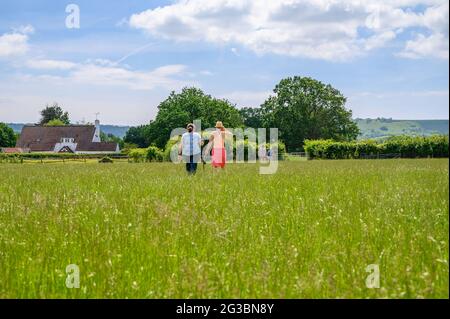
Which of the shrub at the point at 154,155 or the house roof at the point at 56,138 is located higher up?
the house roof at the point at 56,138

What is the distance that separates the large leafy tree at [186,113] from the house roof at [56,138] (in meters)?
29.6

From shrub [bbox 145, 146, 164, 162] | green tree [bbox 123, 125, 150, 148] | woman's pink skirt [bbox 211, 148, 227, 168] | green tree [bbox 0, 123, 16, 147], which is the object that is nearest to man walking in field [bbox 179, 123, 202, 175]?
woman's pink skirt [bbox 211, 148, 227, 168]

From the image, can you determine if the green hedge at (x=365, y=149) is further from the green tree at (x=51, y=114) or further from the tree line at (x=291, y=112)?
the green tree at (x=51, y=114)

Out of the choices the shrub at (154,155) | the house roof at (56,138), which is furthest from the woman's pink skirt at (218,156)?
the house roof at (56,138)

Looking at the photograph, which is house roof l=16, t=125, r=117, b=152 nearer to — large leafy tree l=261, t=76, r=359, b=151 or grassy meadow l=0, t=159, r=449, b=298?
large leafy tree l=261, t=76, r=359, b=151

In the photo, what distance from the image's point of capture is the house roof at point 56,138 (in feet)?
371

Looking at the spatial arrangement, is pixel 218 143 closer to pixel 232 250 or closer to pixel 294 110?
pixel 232 250

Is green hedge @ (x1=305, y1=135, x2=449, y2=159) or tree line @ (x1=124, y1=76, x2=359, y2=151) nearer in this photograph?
green hedge @ (x1=305, y1=135, x2=449, y2=159)

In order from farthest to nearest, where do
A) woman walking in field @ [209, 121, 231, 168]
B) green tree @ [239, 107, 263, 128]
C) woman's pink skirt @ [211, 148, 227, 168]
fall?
green tree @ [239, 107, 263, 128] → woman's pink skirt @ [211, 148, 227, 168] → woman walking in field @ [209, 121, 231, 168]

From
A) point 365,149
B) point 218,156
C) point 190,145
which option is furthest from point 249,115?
point 190,145

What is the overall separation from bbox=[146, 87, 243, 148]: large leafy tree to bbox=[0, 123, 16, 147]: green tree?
43681mm

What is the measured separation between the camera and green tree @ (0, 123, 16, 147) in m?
114
